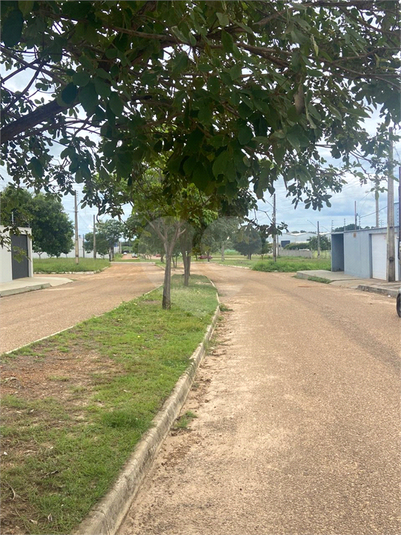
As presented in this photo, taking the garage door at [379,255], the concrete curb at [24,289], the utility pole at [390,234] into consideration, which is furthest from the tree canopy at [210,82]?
the garage door at [379,255]

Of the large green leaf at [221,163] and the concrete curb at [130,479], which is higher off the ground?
the large green leaf at [221,163]

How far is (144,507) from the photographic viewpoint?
3318 mm

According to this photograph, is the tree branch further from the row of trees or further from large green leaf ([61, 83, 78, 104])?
large green leaf ([61, 83, 78, 104])

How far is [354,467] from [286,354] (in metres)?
4.41

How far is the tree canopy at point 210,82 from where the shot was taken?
252 cm

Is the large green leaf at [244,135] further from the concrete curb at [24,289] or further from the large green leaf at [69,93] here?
the concrete curb at [24,289]

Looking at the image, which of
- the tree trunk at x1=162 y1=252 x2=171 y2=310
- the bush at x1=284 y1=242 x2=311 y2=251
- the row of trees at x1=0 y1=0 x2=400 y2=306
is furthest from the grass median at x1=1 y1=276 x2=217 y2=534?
the bush at x1=284 y1=242 x2=311 y2=251

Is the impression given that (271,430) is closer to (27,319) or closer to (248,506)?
(248,506)

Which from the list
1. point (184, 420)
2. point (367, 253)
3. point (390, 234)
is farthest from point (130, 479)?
point (367, 253)

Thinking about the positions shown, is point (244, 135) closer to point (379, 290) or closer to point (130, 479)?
point (130, 479)

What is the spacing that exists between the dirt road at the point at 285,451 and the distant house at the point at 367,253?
1831 cm

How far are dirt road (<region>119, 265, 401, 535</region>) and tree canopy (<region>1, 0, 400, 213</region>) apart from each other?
6.85 feet

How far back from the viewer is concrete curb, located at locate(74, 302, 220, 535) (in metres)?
2.87

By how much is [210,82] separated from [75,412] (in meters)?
3.51
